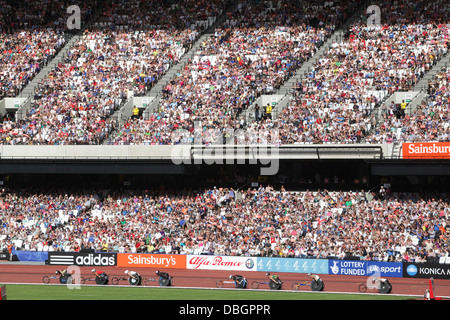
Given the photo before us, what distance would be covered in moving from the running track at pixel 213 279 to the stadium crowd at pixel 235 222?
63.8 inches

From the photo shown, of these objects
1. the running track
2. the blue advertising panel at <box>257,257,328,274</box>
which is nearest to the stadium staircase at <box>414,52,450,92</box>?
the running track

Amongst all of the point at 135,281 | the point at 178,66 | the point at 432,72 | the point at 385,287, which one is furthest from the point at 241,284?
the point at 178,66

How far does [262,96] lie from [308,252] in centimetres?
1180

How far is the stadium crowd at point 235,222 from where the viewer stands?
3372 centimetres

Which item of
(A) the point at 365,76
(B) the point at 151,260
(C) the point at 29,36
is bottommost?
(B) the point at 151,260

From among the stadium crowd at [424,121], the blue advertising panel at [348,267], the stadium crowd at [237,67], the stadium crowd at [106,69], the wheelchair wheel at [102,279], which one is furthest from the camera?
the stadium crowd at [106,69]

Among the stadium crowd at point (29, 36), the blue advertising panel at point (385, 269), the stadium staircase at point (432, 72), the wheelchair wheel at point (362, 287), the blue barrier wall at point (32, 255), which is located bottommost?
the wheelchair wheel at point (362, 287)

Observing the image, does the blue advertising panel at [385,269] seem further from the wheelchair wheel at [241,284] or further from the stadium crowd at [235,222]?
the wheelchair wheel at [241,284]

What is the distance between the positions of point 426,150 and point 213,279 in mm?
13759

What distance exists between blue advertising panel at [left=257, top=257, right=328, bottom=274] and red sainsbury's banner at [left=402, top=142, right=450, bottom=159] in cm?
816

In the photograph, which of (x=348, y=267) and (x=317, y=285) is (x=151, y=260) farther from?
(x=348, y=267)

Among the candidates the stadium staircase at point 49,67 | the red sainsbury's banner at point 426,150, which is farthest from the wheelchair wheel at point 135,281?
the stadium staircase at point 49,67

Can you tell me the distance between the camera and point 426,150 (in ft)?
115
